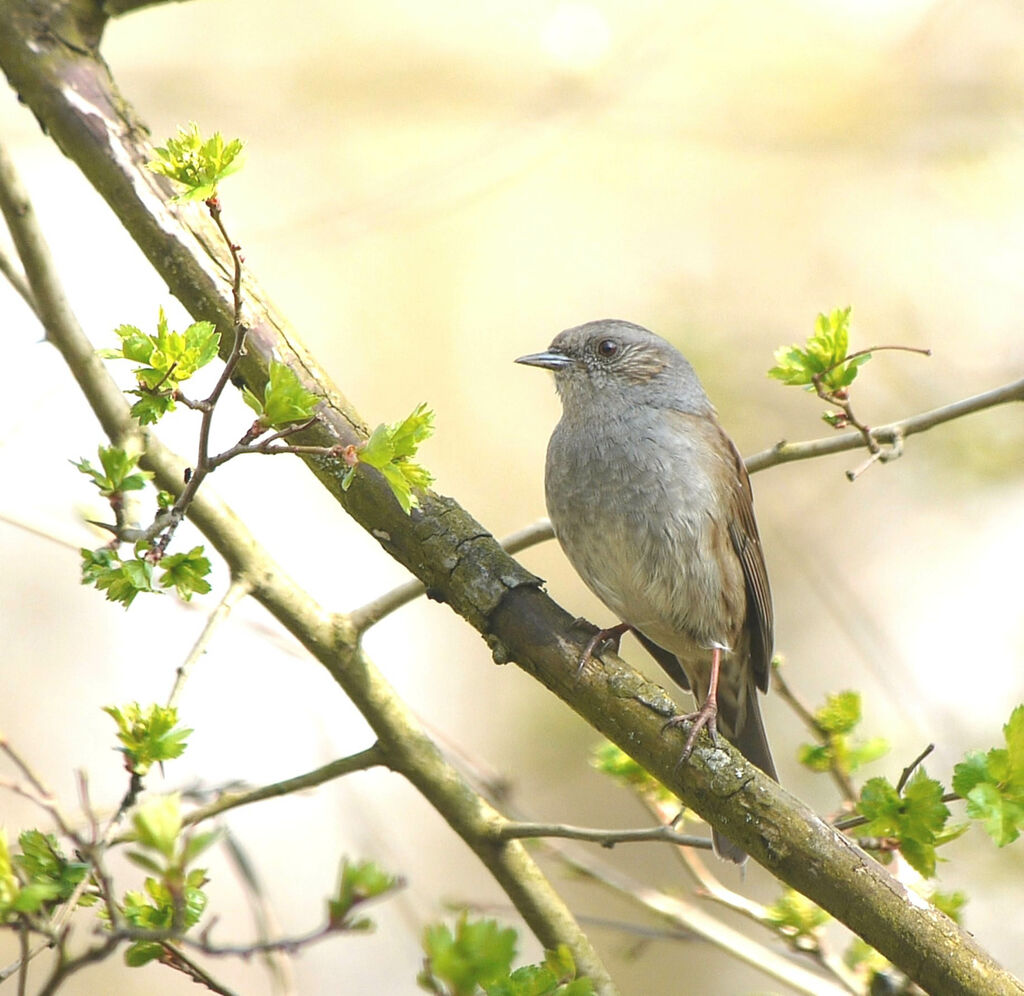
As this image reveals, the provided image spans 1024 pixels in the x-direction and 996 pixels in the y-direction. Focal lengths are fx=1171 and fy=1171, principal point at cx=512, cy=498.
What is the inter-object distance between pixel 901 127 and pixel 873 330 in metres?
1.63

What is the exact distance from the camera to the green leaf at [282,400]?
8.23 feet

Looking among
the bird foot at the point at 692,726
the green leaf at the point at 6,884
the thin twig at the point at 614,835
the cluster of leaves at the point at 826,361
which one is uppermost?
the cluster of leaves at the point at 826,361

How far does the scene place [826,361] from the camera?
3.32 meters

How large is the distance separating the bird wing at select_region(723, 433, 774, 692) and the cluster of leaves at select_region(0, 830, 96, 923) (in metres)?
3.04

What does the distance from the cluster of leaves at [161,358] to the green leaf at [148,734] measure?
63 cm

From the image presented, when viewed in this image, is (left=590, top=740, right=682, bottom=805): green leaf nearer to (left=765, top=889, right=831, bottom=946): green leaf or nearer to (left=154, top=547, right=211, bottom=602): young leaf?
(left=765, top=889, right=831, bottom=946): green leaf

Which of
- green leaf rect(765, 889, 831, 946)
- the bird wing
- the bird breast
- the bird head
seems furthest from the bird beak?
green leaf rect(765, 889, 831, 946)

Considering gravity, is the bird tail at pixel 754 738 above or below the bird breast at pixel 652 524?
below

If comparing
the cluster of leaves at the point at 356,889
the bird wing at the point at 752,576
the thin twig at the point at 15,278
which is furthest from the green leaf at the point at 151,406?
the bird wing at the point at 752,576

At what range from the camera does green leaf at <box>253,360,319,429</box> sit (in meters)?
2.51

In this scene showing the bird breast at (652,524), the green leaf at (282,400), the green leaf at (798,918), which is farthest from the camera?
the bird breast at (652,524)

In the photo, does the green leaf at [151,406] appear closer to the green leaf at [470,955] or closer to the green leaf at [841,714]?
the green leaf at [470,955]

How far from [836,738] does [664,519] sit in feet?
3.64

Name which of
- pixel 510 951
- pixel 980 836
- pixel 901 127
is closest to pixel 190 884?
pixel 510 951
